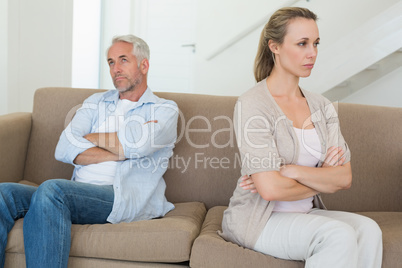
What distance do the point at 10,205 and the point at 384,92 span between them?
3812 millimetres

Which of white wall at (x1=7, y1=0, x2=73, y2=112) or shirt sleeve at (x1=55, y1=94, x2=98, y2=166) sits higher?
white wall at (x1=7, y1=0, x2=73, y2=112)

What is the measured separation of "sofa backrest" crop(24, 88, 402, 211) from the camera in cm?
234

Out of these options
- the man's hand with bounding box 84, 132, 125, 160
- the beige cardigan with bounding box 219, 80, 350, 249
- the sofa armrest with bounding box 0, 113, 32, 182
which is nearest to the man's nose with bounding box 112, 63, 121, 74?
the man's hand with bounding box 84, 132, 125, 160

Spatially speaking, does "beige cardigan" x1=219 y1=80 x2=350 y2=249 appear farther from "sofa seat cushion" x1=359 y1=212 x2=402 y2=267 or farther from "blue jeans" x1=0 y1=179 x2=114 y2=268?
"blue jeans" x1=0 y1=179 x2=114 y2=268

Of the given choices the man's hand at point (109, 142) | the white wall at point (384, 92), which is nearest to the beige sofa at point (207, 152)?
the man's hand at point (109, 142)

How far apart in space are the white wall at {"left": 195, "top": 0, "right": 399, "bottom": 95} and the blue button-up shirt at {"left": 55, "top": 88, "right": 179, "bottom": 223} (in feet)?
9.14

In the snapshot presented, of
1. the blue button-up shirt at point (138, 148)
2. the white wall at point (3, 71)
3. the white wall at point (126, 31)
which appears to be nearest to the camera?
the blue button-up shirt at point (138, 148)

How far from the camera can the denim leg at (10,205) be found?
1760mm

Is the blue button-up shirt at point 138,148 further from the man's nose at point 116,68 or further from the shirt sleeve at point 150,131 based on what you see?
the man's nose at point 116,68

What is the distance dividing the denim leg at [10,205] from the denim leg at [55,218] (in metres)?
0.10

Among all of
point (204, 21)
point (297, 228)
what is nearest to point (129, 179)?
point (297, 228)

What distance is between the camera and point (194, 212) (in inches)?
83.7

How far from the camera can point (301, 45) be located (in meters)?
1.81

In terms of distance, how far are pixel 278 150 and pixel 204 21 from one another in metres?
3.53
